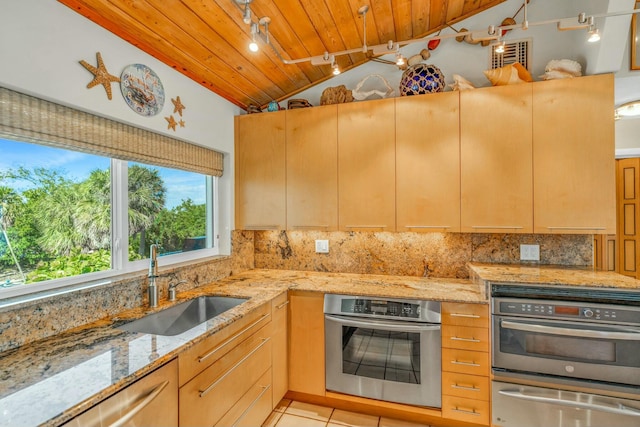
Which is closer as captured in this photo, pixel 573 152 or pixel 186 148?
pixel 573 152

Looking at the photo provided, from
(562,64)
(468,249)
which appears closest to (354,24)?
(562,64)

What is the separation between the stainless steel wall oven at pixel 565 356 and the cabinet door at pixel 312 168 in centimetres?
129

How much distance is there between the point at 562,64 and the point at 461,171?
37.7 inches

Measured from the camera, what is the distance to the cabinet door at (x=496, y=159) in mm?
2104

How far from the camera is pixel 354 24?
2.15 metres

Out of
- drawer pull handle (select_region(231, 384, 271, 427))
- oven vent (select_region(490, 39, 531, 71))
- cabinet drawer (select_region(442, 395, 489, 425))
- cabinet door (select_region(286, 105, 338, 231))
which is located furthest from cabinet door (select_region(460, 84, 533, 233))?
drawer pull handle (select_region(231, 384, 271, 427))

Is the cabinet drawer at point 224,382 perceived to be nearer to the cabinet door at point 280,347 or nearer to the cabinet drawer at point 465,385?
the cabinet door at point 280,347

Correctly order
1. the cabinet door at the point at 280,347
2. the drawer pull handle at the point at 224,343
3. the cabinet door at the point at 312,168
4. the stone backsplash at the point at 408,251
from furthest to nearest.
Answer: the cabinet door at the point at 312,168, the stone backsplash at the point at 408,251, the cabinet door at the point at 280,347, the drawer pull handle at the point at 224,343

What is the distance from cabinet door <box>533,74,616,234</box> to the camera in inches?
77.6

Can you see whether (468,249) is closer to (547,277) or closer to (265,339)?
(547,277)

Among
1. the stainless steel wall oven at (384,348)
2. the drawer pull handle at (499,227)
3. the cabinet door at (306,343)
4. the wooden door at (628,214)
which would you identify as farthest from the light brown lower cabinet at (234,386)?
the wooden door at (628,214)

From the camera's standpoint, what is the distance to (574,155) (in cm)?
202

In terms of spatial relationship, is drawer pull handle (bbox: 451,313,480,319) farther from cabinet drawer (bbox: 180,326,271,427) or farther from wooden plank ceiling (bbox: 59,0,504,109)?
wooden plank ceiling (bbox: 59,0,504,109)

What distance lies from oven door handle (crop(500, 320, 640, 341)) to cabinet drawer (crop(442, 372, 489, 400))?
0.37 meters
